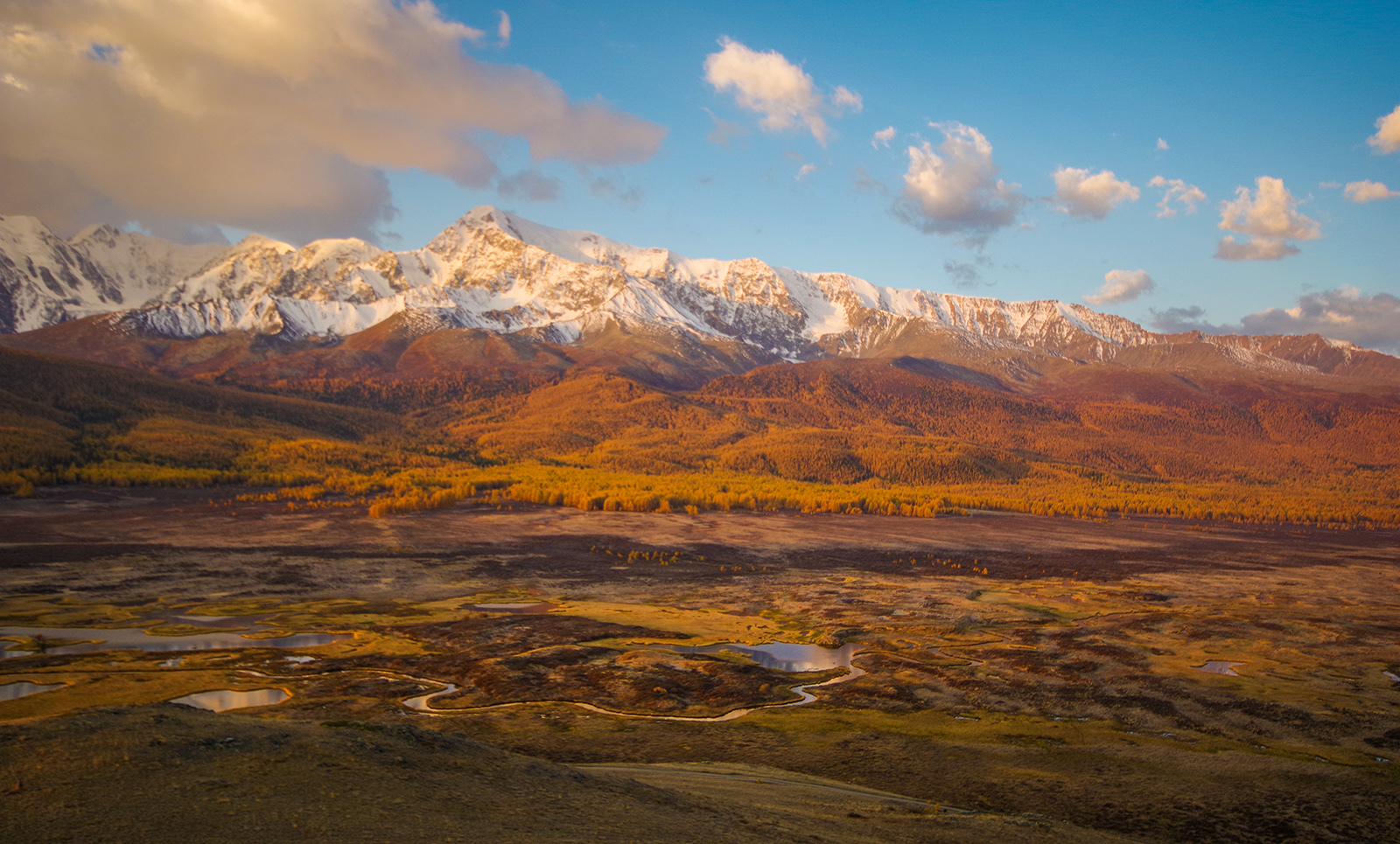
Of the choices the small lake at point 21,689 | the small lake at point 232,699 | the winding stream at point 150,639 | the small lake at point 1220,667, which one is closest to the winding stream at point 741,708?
the small lake at point 232,699

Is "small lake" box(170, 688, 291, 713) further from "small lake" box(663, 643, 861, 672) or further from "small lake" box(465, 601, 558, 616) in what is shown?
"small lake" box(465, 601, 558, 616)

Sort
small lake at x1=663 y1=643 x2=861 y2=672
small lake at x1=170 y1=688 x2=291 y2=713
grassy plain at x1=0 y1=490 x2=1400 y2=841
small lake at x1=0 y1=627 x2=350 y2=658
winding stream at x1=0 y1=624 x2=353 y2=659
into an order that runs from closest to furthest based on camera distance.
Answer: grassy plain at x1=0 y1=490 x2=1400 y2=841 < small lake at x1=170 y1=688 x2=291 y2=713 < winding stream at x1=0 y1=624 x2=353 y2=659 < small lake at x1=0 y1=627 x2=350 y2=658 < small lake at x1=663 y1=643 x2=861 y2=672

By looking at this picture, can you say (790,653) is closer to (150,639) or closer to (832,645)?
(832,645)

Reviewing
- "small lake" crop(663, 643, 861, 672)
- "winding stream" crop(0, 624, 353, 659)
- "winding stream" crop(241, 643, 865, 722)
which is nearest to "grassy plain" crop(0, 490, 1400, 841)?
"winding stream" crop(241, 643, 865, 722)

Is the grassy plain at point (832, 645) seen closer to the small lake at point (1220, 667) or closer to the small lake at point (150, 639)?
the small lake at point (1220, 667)

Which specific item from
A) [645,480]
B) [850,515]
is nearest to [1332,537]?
[850,515]

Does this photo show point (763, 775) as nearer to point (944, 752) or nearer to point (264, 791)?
point (944, 752)

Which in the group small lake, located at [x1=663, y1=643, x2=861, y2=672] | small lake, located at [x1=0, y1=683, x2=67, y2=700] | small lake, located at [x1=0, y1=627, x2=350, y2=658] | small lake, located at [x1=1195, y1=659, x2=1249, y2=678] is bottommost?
small lake, located at [x1=663, y1=643, x2=861, y2=672]
